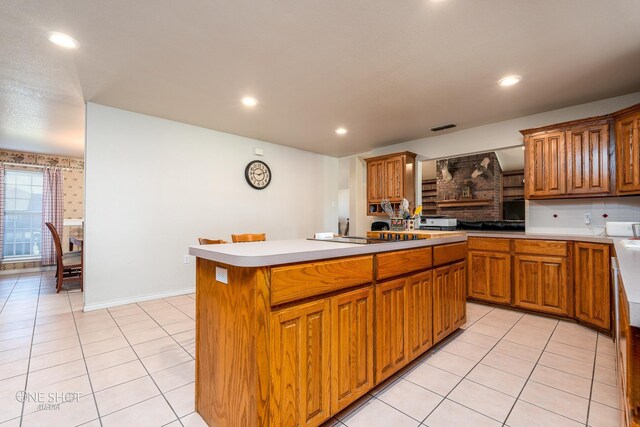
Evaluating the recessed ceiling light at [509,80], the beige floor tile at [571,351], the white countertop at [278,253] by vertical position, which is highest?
the recessed ceiling light at [509,80]

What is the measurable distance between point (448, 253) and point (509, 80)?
1790 millimetres

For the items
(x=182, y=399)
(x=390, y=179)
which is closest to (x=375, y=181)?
(x=390, y=179)

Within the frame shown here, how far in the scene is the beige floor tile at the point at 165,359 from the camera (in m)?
2.15

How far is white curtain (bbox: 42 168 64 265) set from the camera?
5887mm

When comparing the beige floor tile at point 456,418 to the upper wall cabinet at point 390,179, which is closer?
the beige floor tile at point 456,418

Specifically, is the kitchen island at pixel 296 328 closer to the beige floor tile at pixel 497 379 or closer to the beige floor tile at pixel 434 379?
the beige floor tile at pixel 434 379

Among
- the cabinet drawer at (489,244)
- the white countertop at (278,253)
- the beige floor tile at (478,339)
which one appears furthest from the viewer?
the cabinet drawer at (489,244)

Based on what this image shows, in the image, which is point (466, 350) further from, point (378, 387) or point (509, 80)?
point (509, 80)

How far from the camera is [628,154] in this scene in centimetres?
276

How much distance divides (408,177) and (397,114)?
48.9 inches

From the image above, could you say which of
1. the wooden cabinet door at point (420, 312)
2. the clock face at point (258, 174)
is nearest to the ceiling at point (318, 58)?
A: the clock face at point (258, 174)

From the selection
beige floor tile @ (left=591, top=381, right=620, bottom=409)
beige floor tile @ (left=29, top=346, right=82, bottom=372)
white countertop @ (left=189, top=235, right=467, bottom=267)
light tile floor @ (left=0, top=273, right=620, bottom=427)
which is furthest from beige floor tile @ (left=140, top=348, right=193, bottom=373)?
beige floor tile @ (left=591, top=381, right=620, bottom=409)

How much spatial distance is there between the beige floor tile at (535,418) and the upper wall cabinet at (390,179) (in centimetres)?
317

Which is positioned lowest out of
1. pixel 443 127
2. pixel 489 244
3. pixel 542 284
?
pixel 542 284
